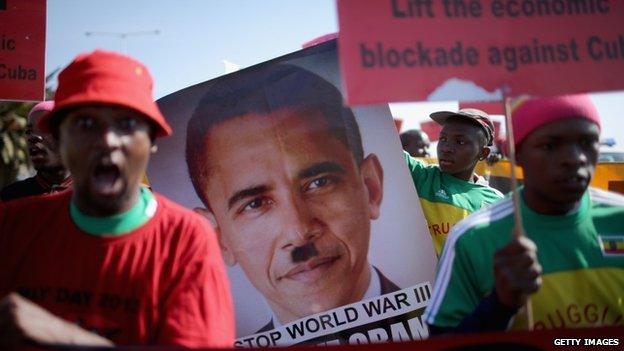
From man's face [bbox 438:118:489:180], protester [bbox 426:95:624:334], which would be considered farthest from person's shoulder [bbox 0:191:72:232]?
man's face [bbox 438:118:489:180]

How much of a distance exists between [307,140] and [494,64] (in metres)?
1.60

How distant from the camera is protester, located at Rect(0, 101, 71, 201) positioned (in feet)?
13.4

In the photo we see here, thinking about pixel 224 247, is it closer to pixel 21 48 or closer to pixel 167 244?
pixel 21 48

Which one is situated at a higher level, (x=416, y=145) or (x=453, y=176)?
(x=416, y=145)

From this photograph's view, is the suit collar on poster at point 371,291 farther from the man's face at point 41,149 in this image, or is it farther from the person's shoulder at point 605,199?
the man's face at point 41,149

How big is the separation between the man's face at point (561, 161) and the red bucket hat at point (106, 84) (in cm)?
135

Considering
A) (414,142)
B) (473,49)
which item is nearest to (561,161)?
(473,49)

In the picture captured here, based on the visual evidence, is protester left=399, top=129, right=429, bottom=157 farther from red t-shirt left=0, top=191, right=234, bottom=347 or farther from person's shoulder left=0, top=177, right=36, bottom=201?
red t-shirt left=0, top=191, right=234, bottom=347

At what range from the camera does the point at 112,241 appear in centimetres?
185

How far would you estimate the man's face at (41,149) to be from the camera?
4090 mm

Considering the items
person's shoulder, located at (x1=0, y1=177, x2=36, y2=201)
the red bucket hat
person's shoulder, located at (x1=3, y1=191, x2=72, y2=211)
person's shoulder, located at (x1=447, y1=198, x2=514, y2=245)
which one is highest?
the red bucket hat

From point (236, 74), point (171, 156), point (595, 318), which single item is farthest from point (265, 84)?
point (595, 318)

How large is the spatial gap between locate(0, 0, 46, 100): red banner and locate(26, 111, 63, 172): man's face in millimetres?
647

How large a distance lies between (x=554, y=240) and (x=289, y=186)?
1.63m
